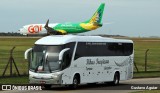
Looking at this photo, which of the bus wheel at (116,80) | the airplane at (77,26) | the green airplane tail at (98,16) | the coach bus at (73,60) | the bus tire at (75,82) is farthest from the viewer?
the green airplane tail at (98,16)

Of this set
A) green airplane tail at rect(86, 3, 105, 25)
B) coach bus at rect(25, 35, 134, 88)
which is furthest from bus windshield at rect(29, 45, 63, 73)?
green airplane tail at rect(86, 3, 105, 25)

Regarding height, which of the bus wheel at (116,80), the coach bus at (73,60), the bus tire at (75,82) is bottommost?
the bus wheel at (116,80)

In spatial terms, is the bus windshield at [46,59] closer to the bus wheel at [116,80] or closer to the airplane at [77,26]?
the bus wheel at [116,80]

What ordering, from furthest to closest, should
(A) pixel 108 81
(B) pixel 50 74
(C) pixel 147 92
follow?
(A) pixel 108 81 < (B) pixel 50 74 < (C) pixel 147 92

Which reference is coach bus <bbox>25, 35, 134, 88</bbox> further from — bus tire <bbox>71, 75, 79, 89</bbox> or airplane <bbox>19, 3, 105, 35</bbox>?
airplane <bbox>19, 3, 105, 35</bbox>

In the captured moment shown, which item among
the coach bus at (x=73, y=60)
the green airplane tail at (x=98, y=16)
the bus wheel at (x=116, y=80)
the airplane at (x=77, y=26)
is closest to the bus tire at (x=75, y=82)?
the coach bus at (x=73, y=60)

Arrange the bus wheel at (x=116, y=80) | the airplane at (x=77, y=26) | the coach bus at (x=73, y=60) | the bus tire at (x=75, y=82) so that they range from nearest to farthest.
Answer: the coach bus at (x=73, y=60) < the bus tire at (x=75, y=82) < the bus wheel at (x=116, y=80) < the airplane at (x=77, y=26)

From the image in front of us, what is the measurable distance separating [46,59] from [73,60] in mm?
1545

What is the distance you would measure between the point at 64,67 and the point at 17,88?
2.79 metres

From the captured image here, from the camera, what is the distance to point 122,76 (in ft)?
99.3

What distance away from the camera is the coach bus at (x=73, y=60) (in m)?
24.0

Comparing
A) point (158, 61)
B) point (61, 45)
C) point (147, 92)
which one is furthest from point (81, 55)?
point (158, 61)

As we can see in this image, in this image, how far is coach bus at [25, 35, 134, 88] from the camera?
78.9 feet

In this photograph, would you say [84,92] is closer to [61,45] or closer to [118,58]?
[61,45]
